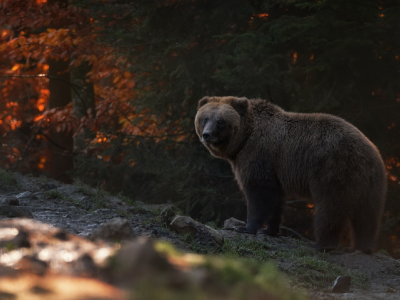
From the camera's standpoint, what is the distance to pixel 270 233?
775 cm

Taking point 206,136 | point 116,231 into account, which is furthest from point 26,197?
point 116,231

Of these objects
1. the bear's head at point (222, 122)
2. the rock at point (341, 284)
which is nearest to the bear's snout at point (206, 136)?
the bear's head at point (222, 122)

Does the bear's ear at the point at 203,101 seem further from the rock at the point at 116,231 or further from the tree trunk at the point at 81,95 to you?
the tree trunk at the point at 81,95

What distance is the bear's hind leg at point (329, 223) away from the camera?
21.9 ft

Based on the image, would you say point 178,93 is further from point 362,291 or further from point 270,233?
point 362,291

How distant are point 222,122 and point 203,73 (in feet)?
11.3

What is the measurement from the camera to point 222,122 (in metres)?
7.48

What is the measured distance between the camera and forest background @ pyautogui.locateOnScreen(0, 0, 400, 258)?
29.7 ft

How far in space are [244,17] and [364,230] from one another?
527cm

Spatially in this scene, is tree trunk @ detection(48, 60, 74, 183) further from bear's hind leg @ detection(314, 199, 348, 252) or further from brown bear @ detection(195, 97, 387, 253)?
bear's hind leg @ detection(314, 199, 348, 252)

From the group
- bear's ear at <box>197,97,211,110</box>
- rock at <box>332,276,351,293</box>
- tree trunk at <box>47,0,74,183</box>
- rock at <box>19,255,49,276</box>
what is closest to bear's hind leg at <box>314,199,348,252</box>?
rock at <box>332,276,351,293</box>

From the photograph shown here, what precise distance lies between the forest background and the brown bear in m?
1.88

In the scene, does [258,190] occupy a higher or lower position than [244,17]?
lower

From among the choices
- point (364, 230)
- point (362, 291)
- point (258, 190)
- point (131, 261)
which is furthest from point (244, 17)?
point (131, 261)
